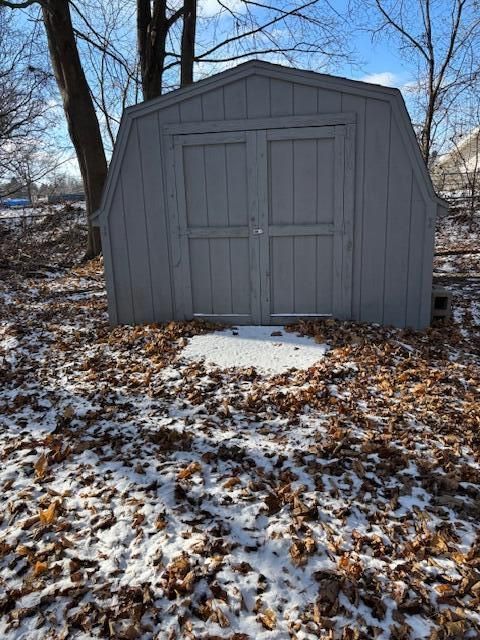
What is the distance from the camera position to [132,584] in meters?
2.12

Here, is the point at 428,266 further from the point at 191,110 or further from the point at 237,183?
the point at 191,110

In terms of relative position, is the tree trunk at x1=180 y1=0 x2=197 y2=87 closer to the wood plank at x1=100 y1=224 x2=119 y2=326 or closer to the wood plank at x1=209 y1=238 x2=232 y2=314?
the wood plank at x1=100 y1=224 x2=119 y2=326

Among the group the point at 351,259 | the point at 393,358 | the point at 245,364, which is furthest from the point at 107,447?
the point at 351,259

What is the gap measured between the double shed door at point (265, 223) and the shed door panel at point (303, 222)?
1cm

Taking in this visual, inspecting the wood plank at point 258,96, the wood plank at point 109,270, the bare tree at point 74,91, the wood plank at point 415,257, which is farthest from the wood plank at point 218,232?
the bare tree at point 74,91

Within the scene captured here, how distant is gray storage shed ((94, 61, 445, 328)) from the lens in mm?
4883

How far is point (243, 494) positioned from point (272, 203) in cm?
337

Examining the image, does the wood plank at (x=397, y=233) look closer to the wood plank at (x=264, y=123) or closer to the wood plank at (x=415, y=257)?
the wood plank at (x=415, y=257)

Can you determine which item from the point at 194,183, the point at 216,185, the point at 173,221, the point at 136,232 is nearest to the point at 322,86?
the point at 216,185

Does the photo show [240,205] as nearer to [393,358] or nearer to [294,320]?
[294,320]

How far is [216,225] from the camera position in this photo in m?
5.36

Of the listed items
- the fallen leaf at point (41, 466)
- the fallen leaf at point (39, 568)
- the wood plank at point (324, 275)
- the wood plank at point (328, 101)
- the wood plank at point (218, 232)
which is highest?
the wood plank at point (328, 101)

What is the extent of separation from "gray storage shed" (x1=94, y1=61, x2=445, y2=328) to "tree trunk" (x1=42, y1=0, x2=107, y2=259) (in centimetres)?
514

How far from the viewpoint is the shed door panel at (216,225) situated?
516cm
